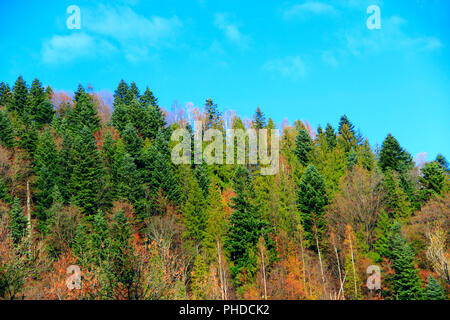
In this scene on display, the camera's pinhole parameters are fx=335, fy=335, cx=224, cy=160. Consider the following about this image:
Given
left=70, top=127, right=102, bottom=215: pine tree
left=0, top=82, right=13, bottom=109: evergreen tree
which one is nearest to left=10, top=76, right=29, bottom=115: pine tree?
left=0, top=82, right=13, bottom=109: evergreen tree

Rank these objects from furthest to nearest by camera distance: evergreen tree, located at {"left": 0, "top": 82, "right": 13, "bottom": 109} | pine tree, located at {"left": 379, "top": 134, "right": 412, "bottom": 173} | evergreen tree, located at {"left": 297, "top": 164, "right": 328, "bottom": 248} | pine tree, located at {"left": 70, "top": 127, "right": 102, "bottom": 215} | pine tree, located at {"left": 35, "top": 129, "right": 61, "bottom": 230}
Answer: evergreen tree, located at {"left": 0, "top": 82, "right": 13, "bottom": 109}
pine tree, located at {"left": 379, "top": 134, "right": 412, "bottom": 173}
pine tree, located at {"left": 70, "top": 127, "right": 102, "bottom": 215}
pine tree, located at {"left": 35, "top": 129, "right": 61, "bottom": 230}
evergreen tree, located at {"left": 297, "top": 164, "right": 328, "bottom": 248}

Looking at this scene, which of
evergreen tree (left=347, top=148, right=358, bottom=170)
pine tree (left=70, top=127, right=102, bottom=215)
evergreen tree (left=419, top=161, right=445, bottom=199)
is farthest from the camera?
evergreen tree (left=347, top=148, right=358, bottom=170)

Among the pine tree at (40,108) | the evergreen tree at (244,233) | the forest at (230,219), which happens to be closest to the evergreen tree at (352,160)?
the forest at (230,219)

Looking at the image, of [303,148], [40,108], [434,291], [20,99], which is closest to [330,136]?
[303,148]

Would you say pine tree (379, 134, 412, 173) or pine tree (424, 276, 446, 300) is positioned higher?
pine tree (379, 134, 412, 173)

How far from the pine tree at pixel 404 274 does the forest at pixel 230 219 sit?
118mm

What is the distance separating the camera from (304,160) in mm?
55938

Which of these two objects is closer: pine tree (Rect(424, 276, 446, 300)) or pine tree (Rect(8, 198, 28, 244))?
pine tree (Rect(424, 276, 446, 300))

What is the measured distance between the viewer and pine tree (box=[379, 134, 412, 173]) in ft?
172

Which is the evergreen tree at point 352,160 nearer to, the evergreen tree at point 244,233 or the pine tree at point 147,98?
the evergreen tree at point 244,233

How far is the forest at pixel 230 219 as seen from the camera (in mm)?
30734

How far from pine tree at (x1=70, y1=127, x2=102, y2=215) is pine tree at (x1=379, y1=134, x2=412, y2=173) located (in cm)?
4283

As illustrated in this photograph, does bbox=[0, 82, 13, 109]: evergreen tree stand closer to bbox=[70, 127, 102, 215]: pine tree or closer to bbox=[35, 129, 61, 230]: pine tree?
bbox=[35, 129, 61, 230]: pine tree
